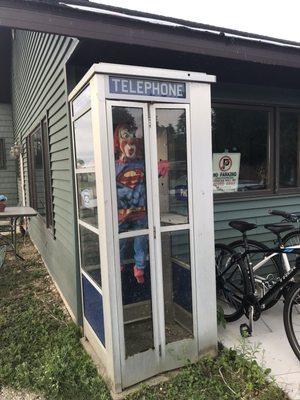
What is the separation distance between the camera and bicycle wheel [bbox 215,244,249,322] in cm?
331

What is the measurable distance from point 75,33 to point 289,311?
96.0 inches

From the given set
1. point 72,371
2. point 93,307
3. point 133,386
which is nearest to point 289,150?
point 93,307

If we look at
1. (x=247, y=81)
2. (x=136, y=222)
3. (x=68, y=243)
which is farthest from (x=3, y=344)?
(x=247, y=81)

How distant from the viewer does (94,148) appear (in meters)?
2.48

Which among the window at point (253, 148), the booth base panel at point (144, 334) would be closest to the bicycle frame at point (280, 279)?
the booth base panel at point (144, 334)

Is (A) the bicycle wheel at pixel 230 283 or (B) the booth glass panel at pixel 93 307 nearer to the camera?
(B) the booth glass panel at pixel 93 307

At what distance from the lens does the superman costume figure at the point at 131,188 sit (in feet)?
8.24

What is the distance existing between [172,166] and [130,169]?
14.2 inches

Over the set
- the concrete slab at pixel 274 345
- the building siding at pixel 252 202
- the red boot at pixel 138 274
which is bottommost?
the concrete slab at pixel 274 345

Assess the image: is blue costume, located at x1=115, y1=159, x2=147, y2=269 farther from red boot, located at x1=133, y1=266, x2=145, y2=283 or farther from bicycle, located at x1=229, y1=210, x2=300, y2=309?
bicycle, located at x1=229, y1=210, x2=300, y2=309

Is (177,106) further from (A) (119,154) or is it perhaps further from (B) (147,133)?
(A) (119,154)

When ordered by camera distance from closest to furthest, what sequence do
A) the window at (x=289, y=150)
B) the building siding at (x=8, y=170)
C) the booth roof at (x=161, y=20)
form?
the booth roof at (x=161, y=20)
the window at (x=289, y=150)
the building siding at (x=8, y=170)

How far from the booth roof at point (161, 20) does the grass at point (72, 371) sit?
255 cm

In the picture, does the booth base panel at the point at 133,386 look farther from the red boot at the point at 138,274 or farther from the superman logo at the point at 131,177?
the superman logo at the point at 131,177
